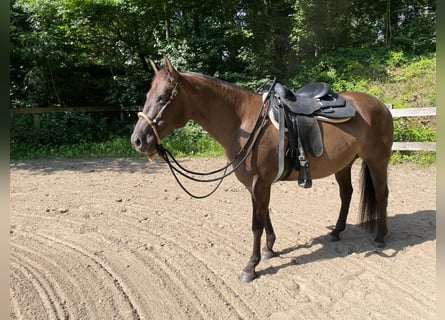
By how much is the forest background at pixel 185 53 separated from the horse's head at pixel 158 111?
292 inches

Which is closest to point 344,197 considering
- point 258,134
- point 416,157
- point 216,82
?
point 258,134

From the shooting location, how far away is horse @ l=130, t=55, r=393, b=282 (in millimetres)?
2814

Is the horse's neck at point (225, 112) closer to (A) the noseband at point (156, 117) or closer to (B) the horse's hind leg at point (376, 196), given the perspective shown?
(A) the noseband at point (156, 117)

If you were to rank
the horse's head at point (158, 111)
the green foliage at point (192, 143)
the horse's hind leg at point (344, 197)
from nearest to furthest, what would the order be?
the horse's head at point (158, 111), the horse's hind leg at point (344, 197), the green foliage at point (192, 143)

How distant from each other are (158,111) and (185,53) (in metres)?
10.6

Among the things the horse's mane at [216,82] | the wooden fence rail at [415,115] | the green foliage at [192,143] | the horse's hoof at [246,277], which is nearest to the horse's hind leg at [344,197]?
the horse's hoof at [246,277]

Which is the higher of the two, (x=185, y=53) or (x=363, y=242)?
(x=185, y=53)

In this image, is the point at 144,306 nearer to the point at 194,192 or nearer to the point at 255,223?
the point at 255,223

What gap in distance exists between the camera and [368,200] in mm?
4082

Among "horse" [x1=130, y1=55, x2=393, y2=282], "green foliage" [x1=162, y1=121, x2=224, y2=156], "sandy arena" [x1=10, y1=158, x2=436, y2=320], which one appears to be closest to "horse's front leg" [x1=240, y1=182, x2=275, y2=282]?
"horse" [x1=130, y1=55, x2=393, y2=282]

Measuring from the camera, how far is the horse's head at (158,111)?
2.78 metres

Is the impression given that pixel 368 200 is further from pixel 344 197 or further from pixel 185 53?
pixel 185 53

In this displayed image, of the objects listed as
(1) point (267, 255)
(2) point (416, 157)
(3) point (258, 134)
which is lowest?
(2) point (416, 157)

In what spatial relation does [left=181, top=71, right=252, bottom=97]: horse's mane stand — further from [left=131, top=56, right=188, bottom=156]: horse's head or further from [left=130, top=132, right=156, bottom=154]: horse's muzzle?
[left=130, top=132, right=156, bottom=154]: horse's muzzle
